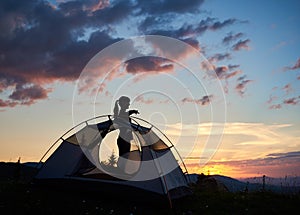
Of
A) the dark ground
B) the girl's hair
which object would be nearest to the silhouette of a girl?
the girl's hair

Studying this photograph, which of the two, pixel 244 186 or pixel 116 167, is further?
pixel 244 186

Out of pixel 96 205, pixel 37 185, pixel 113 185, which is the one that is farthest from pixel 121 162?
pixel 37 185

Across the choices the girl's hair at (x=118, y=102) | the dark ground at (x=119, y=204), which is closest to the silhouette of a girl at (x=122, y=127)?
the girl's hair at (x=118, y=102)

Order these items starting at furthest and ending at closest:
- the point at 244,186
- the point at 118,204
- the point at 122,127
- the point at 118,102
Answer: the point at 244,186 → the point at 118,102 → the point at 122,127 → the point at 118,204

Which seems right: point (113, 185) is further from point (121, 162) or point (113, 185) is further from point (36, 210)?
point (36, 210)

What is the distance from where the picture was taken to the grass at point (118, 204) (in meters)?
9.56

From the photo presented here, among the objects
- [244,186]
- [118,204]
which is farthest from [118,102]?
[244,186]

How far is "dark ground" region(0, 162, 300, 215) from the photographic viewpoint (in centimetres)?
959

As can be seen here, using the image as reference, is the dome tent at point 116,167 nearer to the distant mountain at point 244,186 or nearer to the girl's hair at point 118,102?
the girl's hair at point 118,102

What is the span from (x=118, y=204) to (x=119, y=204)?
1.4 inches

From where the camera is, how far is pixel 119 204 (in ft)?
34.9

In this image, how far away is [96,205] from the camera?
10336mm

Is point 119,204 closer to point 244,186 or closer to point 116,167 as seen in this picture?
point 116,167

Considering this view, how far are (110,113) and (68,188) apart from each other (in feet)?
10.9
